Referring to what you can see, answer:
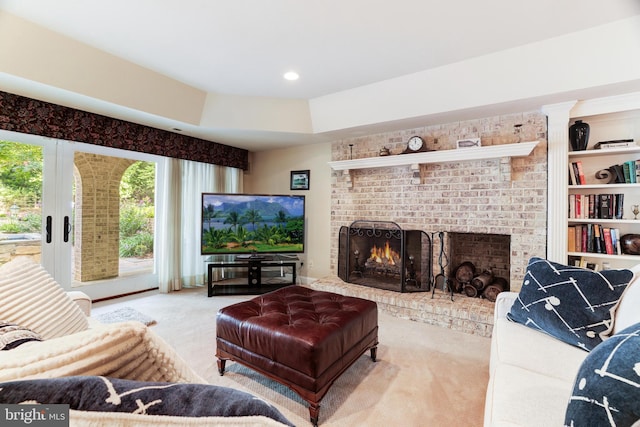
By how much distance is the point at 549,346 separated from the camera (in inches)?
58.0

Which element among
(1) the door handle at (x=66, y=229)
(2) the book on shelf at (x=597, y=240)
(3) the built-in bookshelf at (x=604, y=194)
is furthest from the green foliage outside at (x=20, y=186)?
(2) the book on shelf at (x=597, y=240)

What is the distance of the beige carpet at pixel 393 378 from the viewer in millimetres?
1630

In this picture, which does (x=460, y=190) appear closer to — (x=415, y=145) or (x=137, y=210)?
(x=415, y=145)

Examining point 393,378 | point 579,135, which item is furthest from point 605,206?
point 393,378

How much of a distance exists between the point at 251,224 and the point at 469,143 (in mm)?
2898

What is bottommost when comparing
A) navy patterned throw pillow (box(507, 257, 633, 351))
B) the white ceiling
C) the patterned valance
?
navy patterned throw pillow (box(507, 257, 633, 351))

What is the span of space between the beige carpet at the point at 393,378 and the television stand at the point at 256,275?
34.7 inches

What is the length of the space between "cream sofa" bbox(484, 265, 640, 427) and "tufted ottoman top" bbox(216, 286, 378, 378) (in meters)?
0.79

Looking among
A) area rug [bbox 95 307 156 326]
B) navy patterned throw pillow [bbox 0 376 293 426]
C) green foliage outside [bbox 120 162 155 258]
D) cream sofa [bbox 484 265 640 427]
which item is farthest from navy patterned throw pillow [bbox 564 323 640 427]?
green foliage outside [bbox 120 162 155 258]

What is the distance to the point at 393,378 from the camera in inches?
77.9

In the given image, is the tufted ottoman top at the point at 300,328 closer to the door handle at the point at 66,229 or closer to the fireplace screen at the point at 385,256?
the fireplace screen at the point at 385,256

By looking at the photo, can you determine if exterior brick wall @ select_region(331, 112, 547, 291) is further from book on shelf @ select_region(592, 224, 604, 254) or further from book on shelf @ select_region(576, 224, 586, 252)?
book on shelf @ select_region(592, 224, 604, 254)

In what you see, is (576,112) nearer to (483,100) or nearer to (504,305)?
(483,100)

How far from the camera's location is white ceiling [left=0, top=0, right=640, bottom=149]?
1910 mm
